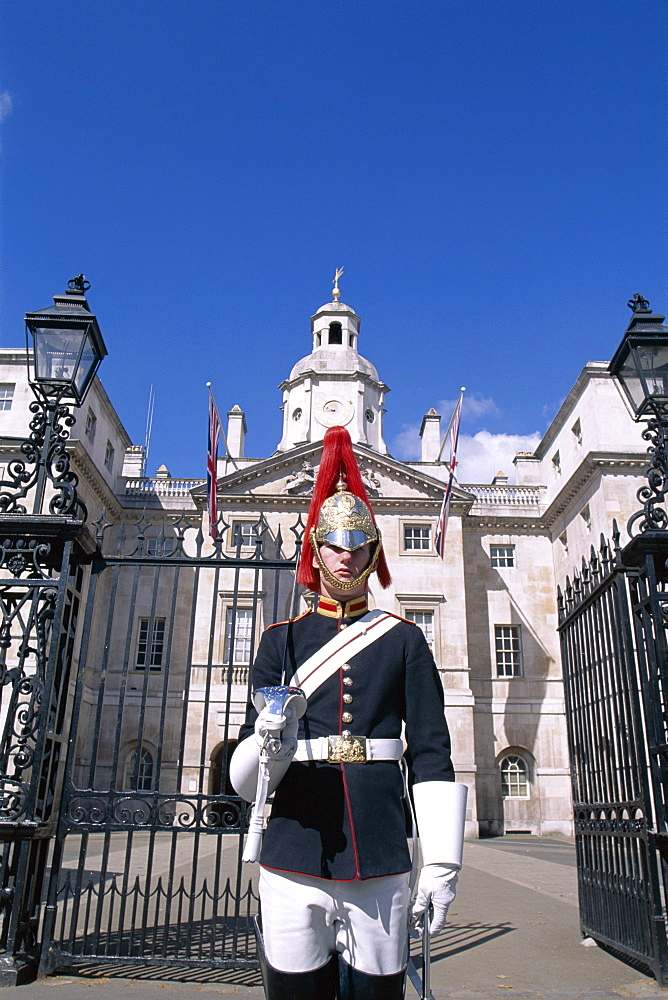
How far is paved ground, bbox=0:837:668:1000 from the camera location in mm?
5086

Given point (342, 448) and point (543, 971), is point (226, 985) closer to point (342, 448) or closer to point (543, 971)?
point (543, 971)

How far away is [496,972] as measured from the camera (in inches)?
230

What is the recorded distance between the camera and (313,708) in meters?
2.96

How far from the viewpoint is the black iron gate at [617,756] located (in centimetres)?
548

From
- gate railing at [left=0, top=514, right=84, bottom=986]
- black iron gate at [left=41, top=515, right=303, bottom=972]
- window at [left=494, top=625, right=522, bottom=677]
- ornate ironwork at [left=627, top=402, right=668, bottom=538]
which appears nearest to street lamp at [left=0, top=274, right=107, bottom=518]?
gate railing at [left=0, top=514, right=84, bottom=986]

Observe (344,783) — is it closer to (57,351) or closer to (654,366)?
(57,351)

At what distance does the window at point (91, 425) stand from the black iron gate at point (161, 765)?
374 centimetres

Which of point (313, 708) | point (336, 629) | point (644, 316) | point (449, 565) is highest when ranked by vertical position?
point (449, 565)

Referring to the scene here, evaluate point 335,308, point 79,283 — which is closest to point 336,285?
point 335,308

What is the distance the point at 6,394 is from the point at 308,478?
10607 millimetres

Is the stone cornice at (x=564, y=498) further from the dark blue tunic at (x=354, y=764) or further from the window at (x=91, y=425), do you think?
the dark blue tunic at (x=354, y=764)

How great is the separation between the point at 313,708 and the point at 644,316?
16.3 ft

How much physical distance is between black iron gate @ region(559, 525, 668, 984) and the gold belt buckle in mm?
3222

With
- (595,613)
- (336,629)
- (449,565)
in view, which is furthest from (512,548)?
(336,629)
